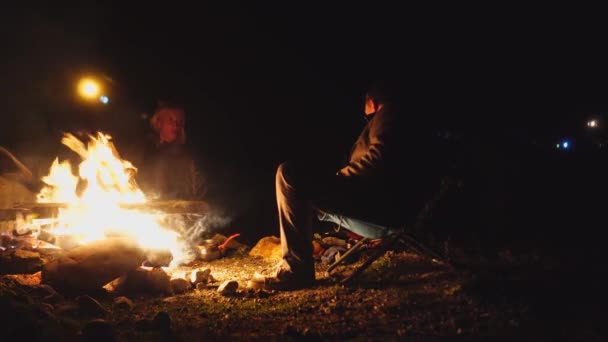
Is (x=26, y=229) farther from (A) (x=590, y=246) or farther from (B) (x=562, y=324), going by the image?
(A) (x=590, y=246)

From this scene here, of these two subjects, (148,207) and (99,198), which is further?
(99,198)

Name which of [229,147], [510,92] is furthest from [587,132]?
[229,147]

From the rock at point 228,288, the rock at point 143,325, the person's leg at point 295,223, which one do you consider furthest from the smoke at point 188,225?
the rock at point 143,325

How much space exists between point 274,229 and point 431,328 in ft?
16.8

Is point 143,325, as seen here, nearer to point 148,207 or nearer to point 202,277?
point 202,277

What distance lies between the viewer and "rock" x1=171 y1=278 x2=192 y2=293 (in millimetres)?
3996

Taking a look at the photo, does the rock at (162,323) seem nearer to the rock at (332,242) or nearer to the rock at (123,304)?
the rock at (123,304)

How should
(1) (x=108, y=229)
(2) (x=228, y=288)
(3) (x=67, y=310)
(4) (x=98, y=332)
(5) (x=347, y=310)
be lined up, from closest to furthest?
(4) (x=98, y=332) → (3) (x=67, y=310) → (5) (x=347, y=310) → (2) (x=228, y=288) → (1) (x=108, y=229)

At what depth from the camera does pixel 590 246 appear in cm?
479

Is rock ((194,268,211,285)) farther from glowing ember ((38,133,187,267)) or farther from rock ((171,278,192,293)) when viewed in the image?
glowing ember ((38,133,187,267))

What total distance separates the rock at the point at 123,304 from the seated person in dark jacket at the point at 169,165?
3318mm

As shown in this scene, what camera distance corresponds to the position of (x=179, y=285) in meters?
4.02

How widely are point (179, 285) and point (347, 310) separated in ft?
5.22

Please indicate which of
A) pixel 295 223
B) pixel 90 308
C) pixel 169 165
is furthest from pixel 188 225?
pixel 90 308
